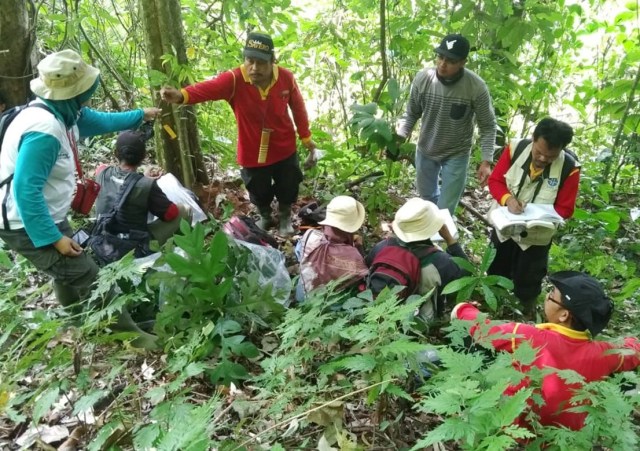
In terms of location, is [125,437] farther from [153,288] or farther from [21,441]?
[153,288]

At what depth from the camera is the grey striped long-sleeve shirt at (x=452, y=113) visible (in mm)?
4523

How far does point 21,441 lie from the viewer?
250cm

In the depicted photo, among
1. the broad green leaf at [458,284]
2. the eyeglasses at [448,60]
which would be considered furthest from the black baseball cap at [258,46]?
the broad green leaf at [458,284]

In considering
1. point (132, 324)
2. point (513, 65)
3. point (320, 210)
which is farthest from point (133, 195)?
point (513, 65)

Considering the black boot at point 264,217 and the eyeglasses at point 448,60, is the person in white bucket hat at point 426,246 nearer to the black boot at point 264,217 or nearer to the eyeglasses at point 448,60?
the eyeglasses at point 448,60

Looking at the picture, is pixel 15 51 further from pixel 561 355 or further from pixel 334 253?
pixel 561 355

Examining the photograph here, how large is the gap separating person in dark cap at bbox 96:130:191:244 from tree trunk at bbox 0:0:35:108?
1560 mm

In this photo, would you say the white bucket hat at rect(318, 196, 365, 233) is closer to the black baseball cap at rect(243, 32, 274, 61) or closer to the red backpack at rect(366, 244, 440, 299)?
the red backpack at rect(366, 244, 440, 299)

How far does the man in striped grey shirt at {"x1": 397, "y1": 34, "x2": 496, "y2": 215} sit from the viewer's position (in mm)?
4418

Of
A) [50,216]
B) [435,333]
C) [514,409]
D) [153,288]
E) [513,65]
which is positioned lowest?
[435,333]

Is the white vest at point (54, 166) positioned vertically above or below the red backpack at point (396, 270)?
above

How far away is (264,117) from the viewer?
459cm

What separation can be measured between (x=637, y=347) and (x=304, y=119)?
351cm

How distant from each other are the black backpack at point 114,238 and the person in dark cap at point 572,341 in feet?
8.87
